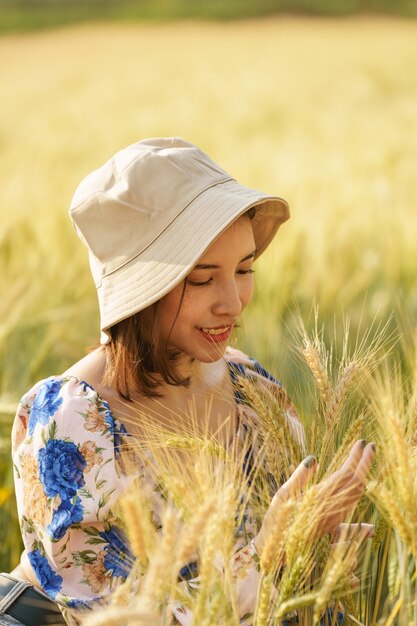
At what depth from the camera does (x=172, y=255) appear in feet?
3.71

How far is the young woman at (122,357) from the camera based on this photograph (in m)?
1.11

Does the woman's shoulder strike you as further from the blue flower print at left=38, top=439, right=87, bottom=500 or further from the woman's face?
the woman's face

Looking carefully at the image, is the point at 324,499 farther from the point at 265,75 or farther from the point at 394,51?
the point at 394,51

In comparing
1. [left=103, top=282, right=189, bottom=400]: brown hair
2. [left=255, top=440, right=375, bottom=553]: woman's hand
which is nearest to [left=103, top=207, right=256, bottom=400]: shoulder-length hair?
[left=103, top=282, right=189, bottom=400]: brown hair

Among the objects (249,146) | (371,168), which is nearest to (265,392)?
(371,168)

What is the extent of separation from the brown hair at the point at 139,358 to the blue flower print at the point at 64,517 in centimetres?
18

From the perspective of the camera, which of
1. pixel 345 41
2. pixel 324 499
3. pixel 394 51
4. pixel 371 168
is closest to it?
pixel 324 499

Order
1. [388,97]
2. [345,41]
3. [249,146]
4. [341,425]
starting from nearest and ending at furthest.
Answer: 1. [341,425]
2. [249,146]
3. [388,97]
4. [345,41]

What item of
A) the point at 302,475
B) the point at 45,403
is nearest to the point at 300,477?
the point at 302,475

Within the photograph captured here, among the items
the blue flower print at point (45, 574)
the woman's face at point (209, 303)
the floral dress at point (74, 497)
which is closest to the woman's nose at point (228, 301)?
the woman's face at point (209, 303)

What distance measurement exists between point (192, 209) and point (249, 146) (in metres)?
5.23

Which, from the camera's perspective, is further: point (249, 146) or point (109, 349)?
point (249, 146)

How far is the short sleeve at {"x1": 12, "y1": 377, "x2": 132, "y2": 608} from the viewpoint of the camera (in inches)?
43.2

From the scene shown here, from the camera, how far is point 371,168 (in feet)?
17.0
